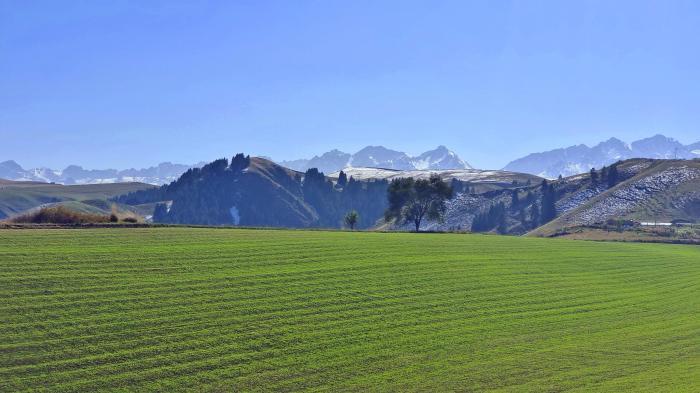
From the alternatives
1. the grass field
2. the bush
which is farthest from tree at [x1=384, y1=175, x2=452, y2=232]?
the bush

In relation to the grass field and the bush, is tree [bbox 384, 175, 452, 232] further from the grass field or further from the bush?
the bush

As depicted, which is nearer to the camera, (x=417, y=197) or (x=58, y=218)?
(x=58, y=218)

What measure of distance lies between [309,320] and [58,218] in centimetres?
3913

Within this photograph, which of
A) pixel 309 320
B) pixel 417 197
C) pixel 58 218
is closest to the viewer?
pixel 309 320

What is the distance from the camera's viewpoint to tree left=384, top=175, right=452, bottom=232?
133875 millimetres

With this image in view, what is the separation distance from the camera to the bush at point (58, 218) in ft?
218

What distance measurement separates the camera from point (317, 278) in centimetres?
4850

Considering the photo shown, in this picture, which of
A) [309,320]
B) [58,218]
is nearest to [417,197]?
[58,218]

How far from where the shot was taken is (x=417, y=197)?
445 ft

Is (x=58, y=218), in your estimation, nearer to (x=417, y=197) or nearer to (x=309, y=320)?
(x=309, y=320)

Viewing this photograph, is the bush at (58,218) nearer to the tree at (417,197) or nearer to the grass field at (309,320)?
the grass field at (309,320)

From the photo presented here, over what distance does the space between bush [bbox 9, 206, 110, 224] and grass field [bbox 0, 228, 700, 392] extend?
8.38 m

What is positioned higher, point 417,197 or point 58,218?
point 417,197

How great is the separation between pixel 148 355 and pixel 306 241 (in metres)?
34.6
